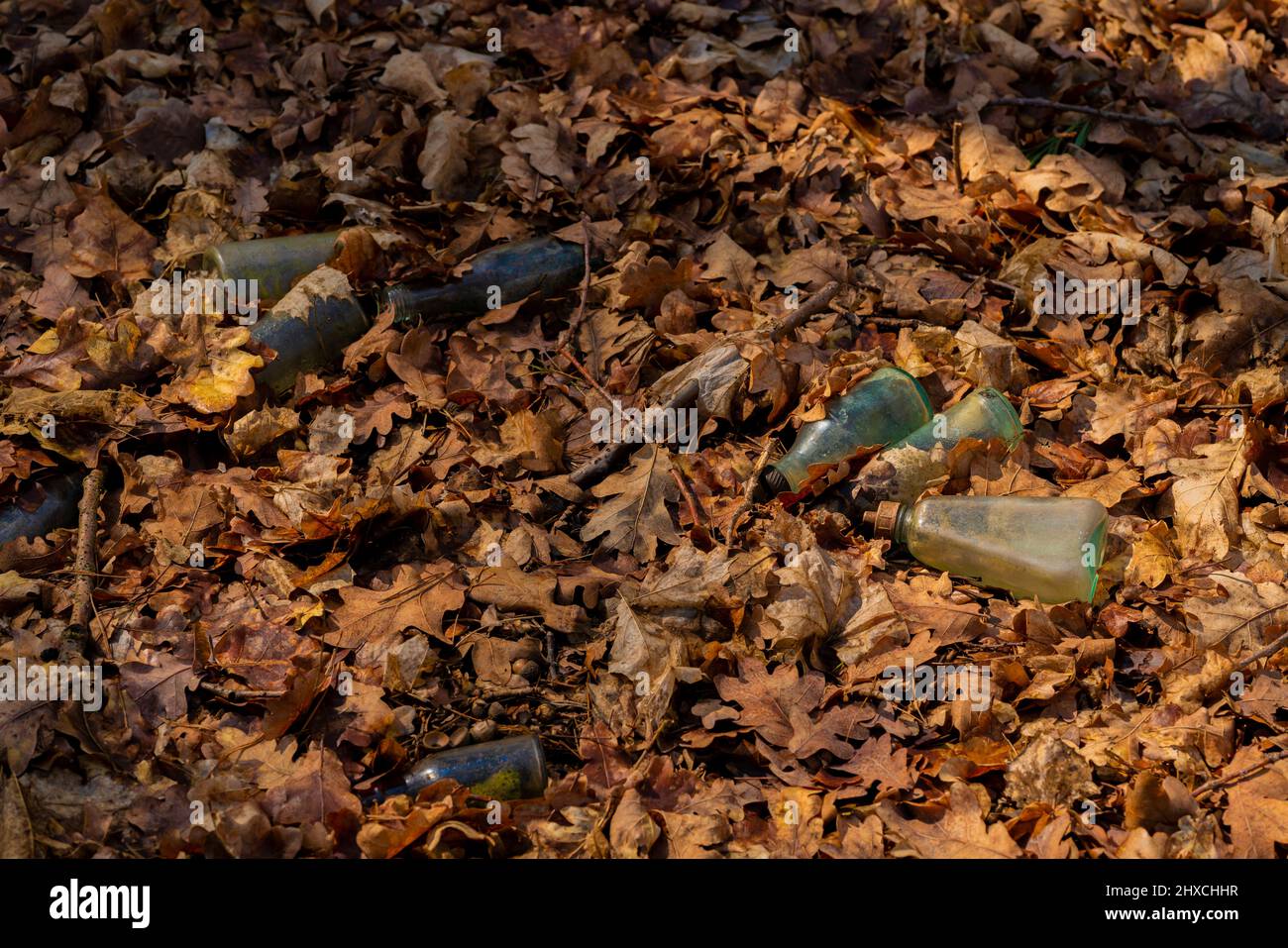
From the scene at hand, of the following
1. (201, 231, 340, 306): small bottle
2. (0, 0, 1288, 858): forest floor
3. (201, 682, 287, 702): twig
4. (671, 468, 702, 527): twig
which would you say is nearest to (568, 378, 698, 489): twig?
(0, 0, 1288, 858): forest floor

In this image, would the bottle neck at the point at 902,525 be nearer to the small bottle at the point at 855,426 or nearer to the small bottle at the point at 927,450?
the small bottle at the point at 927,450

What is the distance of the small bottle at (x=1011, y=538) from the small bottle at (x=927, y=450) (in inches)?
3.1

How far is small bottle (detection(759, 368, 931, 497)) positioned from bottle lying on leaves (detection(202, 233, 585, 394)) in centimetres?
117

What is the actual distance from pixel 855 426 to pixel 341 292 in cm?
178

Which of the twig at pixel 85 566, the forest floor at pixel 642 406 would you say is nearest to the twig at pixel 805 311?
the forest floor at pixel 642 406

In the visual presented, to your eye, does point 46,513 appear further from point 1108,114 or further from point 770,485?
point 1108,114

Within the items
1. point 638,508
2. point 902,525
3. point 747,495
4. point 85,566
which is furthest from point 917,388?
point 85,566

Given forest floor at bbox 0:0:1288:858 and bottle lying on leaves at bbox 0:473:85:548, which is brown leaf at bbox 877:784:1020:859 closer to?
forest floor at bbox 0:0:1288:858

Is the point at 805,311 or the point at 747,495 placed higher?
the point at 805,311

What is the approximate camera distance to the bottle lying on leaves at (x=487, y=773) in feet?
8.98

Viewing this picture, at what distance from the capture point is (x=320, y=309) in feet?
12.5

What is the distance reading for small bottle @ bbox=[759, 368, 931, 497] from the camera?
11.5 feet

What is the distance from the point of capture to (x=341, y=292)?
12.7 feet

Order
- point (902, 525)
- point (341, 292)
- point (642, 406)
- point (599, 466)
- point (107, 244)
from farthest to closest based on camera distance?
point (107, 244), point (341, 292), point (642, 406), point (599, 466), point (902, 525)
